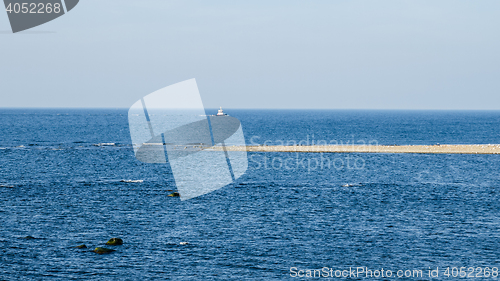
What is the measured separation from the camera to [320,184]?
70.6m

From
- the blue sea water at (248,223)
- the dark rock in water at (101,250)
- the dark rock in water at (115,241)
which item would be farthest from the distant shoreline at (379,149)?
the dark rock in water at (101,250)

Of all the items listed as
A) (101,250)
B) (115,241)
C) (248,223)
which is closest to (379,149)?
(248,223)

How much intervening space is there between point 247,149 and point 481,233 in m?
78.0

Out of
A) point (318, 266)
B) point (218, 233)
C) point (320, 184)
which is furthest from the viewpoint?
point (320, 184)

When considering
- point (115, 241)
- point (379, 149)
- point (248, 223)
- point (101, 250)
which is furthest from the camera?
point (379, 149)

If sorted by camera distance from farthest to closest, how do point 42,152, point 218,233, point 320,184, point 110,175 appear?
point 42,152 < point 110,175 < point 320,184 < point 218,233

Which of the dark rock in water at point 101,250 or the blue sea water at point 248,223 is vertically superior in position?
the dark rock in water at point 101,250

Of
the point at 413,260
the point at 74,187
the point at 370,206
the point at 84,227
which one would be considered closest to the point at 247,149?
the point at 74,187

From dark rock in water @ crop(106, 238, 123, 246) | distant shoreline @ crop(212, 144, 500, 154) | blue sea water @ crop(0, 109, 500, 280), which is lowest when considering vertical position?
distant shoreline @ crop(212, 144, 500, 154)

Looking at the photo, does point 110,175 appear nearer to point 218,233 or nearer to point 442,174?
point 218,233

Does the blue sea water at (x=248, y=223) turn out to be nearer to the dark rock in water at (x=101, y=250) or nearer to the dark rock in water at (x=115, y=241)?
the dark rock in water at (x=101, y=250)

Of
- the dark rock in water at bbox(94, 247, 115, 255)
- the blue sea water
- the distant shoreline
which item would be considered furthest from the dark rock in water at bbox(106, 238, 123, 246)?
the distant shoreline

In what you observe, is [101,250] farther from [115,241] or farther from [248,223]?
[248,223]

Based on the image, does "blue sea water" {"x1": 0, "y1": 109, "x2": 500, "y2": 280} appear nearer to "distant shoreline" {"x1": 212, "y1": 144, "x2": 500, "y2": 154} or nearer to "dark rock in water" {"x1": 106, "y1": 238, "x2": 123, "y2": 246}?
"dark rock in water" {"x1": 106, "y1": 238, "x2": 123, "y2": 246}
